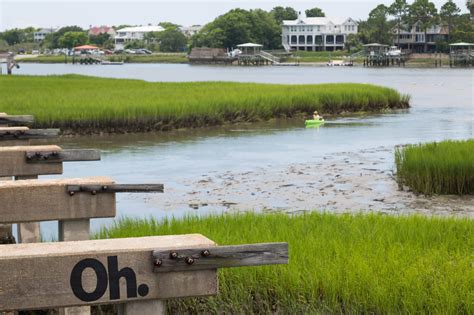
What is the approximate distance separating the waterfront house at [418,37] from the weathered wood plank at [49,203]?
144 meters

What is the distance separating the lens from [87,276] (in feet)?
16.3

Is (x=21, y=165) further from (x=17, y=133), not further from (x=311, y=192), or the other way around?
(x=311, y=192)

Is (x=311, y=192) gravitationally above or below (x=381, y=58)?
below

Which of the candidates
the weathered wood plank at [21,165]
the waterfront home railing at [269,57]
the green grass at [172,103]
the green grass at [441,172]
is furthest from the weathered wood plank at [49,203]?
the waterfront home railing at [269,57]

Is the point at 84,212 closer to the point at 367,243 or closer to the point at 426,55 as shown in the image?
the point at 367,243

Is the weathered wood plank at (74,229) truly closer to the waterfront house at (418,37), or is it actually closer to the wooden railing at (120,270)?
the wooden railing at (120,270)

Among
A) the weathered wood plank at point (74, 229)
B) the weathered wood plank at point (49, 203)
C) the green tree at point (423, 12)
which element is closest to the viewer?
the weathered wood plank at point (49, 203)

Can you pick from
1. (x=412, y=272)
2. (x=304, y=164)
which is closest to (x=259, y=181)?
(x=304, y=164)

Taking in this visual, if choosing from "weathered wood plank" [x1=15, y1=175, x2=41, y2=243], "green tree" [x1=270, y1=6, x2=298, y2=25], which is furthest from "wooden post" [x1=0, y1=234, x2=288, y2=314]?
"green tree" [x1=270, y1=6, x2=298, y2=25]

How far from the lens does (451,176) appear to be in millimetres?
15789

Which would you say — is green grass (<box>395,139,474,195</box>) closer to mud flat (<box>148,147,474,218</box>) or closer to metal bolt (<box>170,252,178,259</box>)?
mud flat (<box>148,147,474,218</box>)

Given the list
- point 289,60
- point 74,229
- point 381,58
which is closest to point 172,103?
point 74,229

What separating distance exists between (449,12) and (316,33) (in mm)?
31119

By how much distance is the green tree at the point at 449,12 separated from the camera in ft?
473
